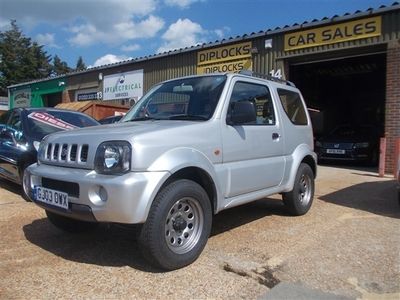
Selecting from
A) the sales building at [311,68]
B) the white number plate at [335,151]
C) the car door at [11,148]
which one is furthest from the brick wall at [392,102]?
the car door at [11,148]

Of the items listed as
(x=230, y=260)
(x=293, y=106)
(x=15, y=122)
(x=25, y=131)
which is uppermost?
(x=293, y=106)

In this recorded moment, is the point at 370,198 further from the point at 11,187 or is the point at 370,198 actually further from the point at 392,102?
the point at 11,187

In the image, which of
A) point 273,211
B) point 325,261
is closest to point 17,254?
point 325,261

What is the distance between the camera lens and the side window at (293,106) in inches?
248

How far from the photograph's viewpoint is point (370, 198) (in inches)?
324

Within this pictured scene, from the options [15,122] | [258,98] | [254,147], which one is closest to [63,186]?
[254,147]

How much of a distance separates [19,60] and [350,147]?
63425 mm

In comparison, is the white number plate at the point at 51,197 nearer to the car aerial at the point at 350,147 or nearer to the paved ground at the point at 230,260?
the paved ground at the point at 230,260

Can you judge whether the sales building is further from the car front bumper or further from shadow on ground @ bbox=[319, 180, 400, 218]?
the car front bumper

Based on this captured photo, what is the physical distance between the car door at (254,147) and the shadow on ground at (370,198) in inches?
86.2

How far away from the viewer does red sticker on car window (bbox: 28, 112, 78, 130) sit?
7.50 m

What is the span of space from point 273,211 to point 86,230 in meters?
2.82

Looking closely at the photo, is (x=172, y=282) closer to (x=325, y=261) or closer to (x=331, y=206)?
(x=325, y=261)

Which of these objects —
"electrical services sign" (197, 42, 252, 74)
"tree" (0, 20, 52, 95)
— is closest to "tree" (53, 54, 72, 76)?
"tree" (0, 20, 52, 95)
